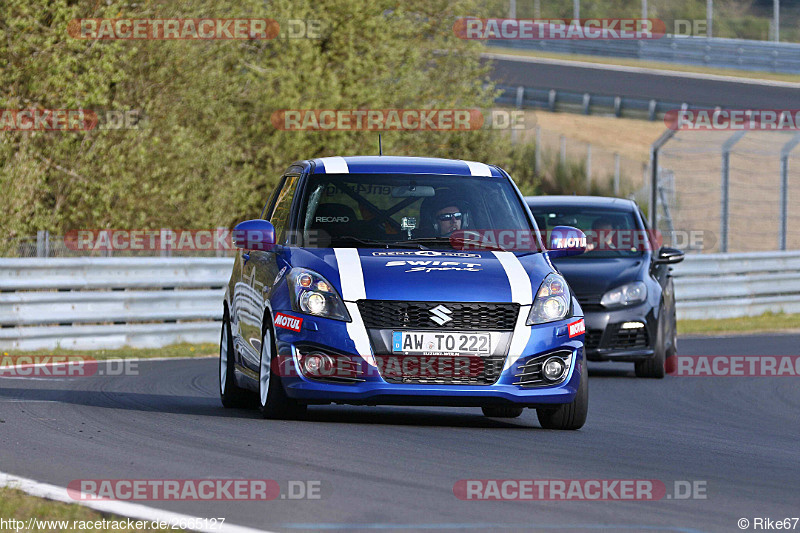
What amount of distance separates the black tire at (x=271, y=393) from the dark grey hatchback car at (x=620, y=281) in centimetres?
589

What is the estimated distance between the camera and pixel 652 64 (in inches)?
2256

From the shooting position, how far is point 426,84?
33.1 meters

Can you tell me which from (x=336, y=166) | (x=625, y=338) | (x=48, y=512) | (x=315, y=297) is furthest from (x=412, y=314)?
(x=625, y=338)

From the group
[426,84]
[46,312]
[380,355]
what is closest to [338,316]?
[380,355]

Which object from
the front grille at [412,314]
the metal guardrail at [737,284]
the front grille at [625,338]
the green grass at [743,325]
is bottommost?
the green grass at [743,325]

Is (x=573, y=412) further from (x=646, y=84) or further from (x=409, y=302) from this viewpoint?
(x=646, y=84)

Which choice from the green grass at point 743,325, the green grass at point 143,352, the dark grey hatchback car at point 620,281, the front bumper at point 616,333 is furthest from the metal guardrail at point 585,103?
the front bumper at point 616,333

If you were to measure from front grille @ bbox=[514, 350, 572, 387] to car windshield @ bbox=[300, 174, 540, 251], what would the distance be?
0.99m

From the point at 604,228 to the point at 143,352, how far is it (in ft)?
18.8

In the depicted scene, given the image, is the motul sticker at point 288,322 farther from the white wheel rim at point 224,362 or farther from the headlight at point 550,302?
the white wheel rim at point 224,362

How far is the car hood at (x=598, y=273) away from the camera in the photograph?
1498cm

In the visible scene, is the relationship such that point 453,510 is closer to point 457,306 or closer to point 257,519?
point 257,519

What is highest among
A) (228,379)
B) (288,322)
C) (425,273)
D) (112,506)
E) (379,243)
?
(379,243)

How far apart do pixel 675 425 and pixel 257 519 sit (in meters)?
5.28
